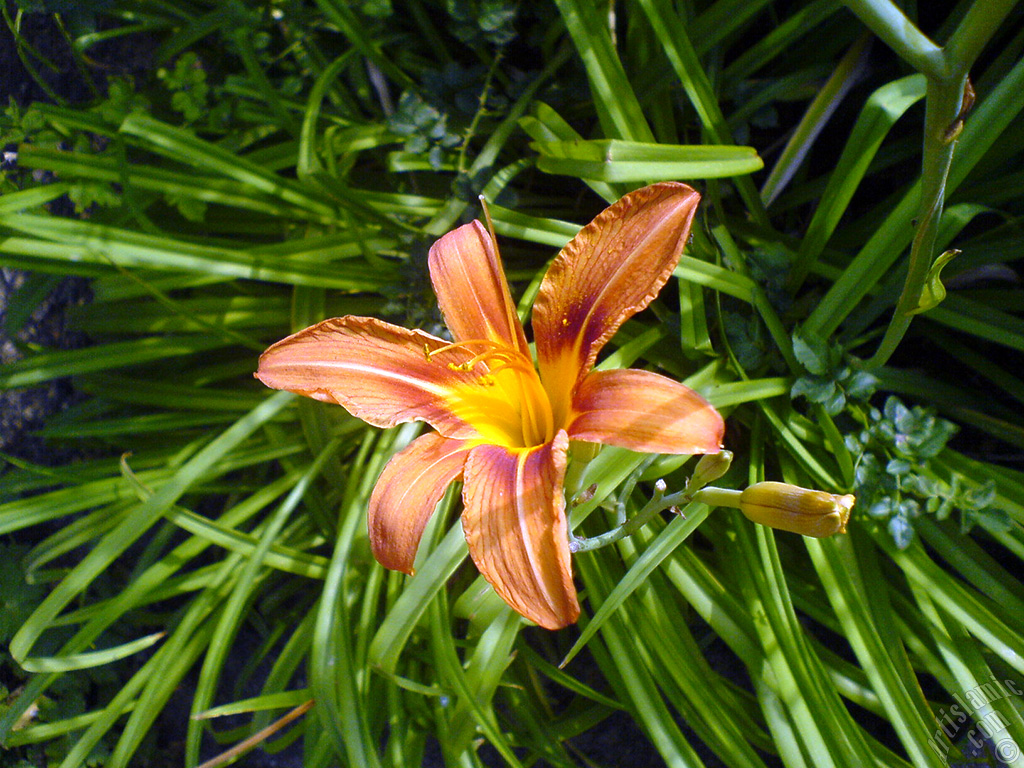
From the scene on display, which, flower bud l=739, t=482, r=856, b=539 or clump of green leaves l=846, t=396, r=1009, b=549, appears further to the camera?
clump of green leaves l=846, t=396, r=1009, b=549

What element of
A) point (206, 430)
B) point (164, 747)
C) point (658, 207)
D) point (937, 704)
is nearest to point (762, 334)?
point (658, 207)

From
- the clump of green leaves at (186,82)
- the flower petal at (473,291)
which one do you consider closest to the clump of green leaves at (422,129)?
the clump of green leaves at (186,82)

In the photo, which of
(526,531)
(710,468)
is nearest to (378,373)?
(526,531)

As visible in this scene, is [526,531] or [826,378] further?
[826,378]

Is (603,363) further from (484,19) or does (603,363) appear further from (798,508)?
(484,19)

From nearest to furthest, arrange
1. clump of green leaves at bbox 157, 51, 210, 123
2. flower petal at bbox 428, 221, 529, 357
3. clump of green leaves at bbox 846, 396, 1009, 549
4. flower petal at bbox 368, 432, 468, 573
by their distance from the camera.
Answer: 1. flower petal at bbox 368, 432, 468, 573
2. flower petal at bbox 428, 221, 529, 357
3. clump of green leaves at bbox 846, 396, 1009, 549
4. clump of green leaves at bbox 157, 51, 210, 123

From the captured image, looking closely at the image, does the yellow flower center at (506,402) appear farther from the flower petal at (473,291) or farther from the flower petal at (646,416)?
the flower petal at (646,416)

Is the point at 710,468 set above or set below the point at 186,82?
below

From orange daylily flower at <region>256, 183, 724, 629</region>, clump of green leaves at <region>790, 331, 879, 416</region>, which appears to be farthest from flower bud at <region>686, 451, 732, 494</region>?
clump of green leaves at <region>790, 331, 879, 416</region>

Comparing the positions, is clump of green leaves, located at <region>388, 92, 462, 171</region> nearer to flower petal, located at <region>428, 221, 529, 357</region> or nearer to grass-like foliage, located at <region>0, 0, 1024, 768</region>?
grass-like foliage, located at <region>0, 0, 1024, 768</region>

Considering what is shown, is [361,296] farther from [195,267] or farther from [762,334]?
[762,334]
